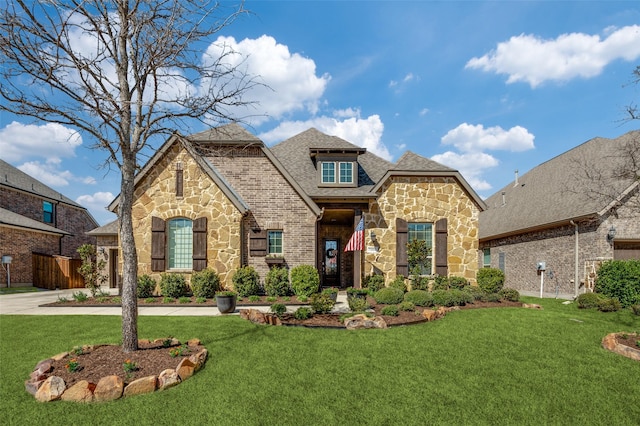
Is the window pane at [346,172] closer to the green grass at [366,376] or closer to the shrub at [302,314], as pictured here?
the shrub at [302,314]

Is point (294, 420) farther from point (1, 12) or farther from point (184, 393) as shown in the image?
point (1, 12)

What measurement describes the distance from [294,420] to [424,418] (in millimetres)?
1740

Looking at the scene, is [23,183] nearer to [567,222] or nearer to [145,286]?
[145,286]

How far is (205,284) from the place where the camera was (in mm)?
12773

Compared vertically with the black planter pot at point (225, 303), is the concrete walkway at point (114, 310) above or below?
below

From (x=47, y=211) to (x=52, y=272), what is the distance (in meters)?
7.07

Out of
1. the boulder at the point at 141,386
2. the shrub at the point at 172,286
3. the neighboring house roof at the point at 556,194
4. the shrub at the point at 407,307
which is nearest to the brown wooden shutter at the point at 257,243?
the shrub at the point at 172,286

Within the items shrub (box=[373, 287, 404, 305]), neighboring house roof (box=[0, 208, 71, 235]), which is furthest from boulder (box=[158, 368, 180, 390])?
neighboring house roof (box=[0, 208, 71, 235])

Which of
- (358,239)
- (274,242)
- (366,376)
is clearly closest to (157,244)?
(274,242)

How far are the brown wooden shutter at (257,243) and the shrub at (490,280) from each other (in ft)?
31.1

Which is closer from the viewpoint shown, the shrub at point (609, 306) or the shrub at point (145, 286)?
the shrub at point (609, 306)

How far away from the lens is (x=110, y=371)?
5312 mm

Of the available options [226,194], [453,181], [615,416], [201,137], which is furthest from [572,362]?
[201,137]

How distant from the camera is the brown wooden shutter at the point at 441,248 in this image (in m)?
15.2
